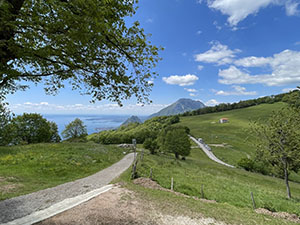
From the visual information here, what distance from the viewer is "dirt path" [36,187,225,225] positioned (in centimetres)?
663

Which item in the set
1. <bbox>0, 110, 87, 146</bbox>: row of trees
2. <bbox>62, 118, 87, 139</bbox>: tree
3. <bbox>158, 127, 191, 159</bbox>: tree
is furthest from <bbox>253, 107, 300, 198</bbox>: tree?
<bbox>62, 118, 87, 139</bbox>: tree

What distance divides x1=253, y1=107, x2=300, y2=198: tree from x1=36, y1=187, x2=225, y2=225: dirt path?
17.7 meters

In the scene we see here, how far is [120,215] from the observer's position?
7324 millimetres

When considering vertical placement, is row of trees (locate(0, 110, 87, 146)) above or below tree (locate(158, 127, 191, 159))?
above

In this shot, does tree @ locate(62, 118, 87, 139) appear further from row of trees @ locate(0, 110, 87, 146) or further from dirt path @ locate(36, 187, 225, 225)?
dirt path @ locate(36, 187, 225, 225)

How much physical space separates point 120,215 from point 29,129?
52.3 metres

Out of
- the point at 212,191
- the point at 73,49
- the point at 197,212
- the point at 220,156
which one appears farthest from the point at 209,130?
the point at 73,49

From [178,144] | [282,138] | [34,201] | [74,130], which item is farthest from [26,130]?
[282,138]

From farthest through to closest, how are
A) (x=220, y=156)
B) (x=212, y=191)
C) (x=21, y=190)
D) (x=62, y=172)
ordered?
(x=220, y=156) < (x=62, y=172) < (x=212, y=191) < (x=21, y=190)

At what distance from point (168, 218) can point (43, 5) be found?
962cm

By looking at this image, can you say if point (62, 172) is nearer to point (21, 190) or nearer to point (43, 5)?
point (21, 190)

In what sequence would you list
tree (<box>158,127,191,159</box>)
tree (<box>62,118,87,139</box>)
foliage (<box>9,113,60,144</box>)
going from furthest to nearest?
tree (<box>62,118,87,139</box>) → tree (<box>158,127,191,159</box>) → foliage (<box>9,113,60,144</box>)

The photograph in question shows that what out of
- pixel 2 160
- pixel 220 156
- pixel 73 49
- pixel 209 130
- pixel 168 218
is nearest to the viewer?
pixel 73 49

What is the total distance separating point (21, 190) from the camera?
10.4 metres
